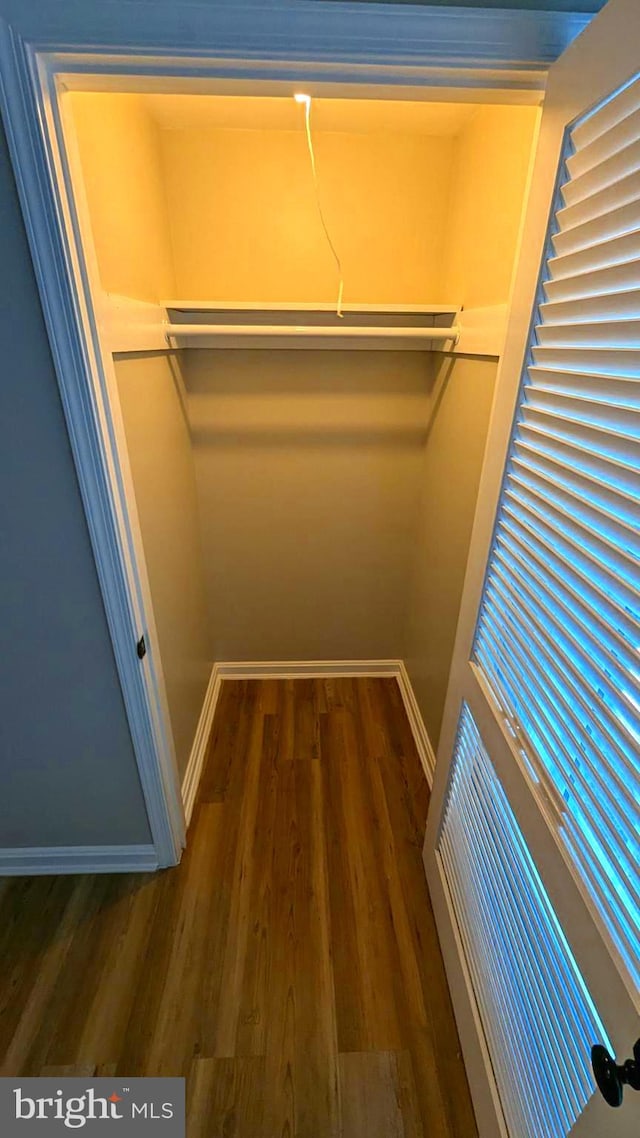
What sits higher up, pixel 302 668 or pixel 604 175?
pixel 604 175

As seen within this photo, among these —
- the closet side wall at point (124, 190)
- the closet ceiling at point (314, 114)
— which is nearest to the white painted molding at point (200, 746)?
the closet side wall at point (124, 190)

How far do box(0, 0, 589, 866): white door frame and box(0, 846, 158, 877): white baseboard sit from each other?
1.46 metres

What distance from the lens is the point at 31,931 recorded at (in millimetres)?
1548

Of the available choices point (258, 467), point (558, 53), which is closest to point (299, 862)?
point (258, 467)

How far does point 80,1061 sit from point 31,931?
418 mm

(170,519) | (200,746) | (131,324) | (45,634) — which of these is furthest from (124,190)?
(200,746)

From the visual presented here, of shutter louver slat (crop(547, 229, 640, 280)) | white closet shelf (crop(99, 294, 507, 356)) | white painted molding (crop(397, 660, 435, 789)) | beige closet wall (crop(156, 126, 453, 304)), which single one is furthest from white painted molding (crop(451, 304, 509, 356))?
white painted molding (crop(397, 660, 435, 789))

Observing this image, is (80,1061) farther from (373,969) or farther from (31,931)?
(373,969)

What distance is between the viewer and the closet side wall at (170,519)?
4.65 ft

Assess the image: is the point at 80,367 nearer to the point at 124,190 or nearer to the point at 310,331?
the point at 124,190

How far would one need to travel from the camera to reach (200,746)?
2.17 metres

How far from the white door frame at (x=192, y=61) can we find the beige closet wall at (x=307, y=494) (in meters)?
1.05

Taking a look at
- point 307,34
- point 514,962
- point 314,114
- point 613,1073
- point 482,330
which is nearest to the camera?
point 613,1073

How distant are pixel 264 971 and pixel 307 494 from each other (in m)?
1.69
